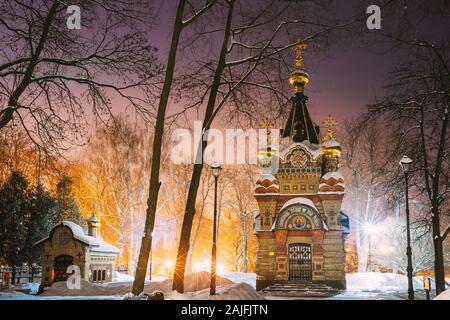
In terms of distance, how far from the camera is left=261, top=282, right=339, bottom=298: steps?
2967 centimetres

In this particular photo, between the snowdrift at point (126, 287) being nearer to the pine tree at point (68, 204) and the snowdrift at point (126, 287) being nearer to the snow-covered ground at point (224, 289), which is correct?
the snow-covered ground at point (224, 289)

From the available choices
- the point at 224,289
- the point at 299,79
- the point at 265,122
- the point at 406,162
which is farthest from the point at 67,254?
the point at 406,162

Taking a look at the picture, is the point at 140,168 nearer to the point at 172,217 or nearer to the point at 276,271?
the point at 172,217

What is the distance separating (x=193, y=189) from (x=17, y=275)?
25.4m

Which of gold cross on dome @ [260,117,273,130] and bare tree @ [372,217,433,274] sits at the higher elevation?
gold cross on dome @ [260,117,273,130]

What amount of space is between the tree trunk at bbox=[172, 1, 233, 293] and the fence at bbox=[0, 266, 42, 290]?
19.5m

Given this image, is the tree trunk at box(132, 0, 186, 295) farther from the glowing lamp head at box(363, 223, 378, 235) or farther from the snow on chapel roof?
the glowing lamp head at box(363, 223, 378, 235)

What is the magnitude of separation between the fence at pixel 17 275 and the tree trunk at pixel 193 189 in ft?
64.0

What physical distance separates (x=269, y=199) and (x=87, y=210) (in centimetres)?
2099

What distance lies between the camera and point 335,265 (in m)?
32.1

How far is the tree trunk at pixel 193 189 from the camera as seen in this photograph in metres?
16.7

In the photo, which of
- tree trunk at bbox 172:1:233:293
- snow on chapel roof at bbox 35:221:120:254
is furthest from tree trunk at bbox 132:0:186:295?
snow on chapel roof at bbox 35:221:120:254

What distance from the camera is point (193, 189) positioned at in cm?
1725

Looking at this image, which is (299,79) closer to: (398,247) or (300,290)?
(300,290)
